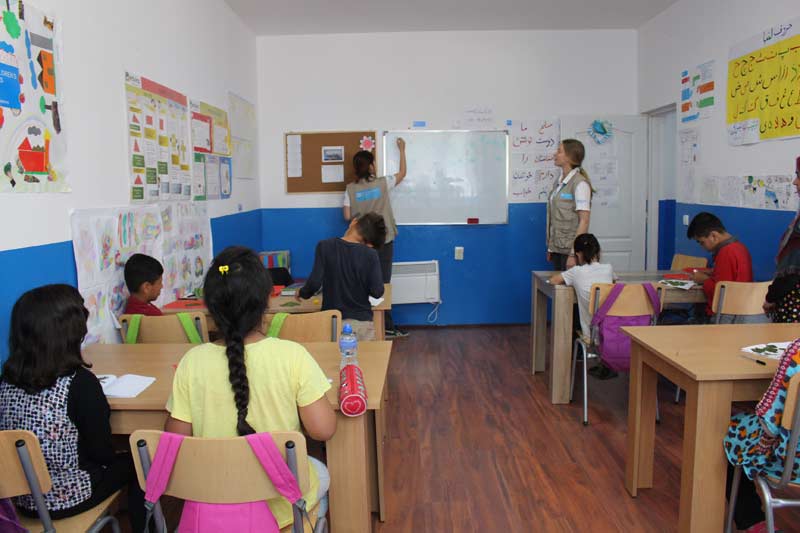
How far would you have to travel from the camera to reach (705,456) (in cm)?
214

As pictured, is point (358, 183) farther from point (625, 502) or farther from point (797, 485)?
point (797, 485)

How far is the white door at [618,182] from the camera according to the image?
572 cm

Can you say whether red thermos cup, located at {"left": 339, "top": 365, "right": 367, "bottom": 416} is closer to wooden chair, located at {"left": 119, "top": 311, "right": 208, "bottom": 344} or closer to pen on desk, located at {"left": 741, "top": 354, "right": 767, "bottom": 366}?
wooden chair, located at {"left": 119, "top": 311, "right": 208, "bottom": 344}

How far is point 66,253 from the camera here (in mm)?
2584

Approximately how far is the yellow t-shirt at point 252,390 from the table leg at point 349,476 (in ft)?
1.17

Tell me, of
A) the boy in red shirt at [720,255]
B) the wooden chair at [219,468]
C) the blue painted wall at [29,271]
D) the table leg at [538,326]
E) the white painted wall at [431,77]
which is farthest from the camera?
the white painted wall at [431,77]

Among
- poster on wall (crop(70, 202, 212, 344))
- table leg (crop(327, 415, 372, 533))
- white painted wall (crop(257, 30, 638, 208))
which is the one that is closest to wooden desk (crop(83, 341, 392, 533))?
table leg (crop(327, 415, 372, 533))

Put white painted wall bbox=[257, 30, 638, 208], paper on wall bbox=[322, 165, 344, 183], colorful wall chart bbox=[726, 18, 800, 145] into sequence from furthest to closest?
paper on wall bbox=[322, 165, 344, 183] → white painted wall bbox=[257, 30, 638, 208] → colorful wall chart bbox=[726, 18, 800, 145]

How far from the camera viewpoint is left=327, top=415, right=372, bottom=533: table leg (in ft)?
6.47

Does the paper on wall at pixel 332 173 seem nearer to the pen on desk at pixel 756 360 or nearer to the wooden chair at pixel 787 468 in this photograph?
the pen on desk at pixel 756 360

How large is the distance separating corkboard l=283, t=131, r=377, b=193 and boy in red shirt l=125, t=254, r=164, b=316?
9.31 feet

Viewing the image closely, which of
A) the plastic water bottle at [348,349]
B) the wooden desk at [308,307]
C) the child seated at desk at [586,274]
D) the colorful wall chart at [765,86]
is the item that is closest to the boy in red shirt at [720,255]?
the child seated at desk at [586,274]

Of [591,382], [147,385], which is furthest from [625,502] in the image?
[147,385]

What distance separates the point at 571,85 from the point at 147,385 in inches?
194
